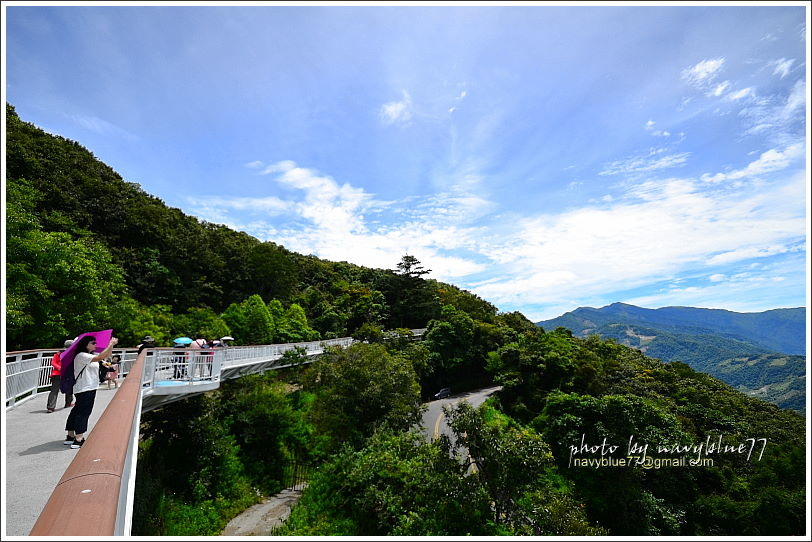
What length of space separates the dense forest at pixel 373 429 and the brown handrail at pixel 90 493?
8360mm

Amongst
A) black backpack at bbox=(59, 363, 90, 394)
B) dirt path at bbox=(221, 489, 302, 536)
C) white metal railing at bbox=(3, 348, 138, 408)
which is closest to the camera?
black backpack at bbox=(59, 363, 90, 394)

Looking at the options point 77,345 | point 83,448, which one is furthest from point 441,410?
point 83,448

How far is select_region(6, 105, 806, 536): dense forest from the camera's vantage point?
9188 millimetres

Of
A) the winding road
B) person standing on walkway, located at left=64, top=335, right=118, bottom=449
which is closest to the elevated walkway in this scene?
person standing on walkway, located at left=64, top=335, right=118, bottom=449

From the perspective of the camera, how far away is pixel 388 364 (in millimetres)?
13969

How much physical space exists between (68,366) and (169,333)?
14.6m

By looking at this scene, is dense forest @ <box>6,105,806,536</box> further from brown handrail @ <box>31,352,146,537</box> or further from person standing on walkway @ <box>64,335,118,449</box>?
brown handrail @ <box>31,352,146,537</box>

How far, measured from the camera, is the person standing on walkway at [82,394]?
4.25 m

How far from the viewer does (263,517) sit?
11.8 metres

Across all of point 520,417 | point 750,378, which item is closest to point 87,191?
point 520,417

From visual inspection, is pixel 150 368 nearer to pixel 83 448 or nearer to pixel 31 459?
pixel 31 459

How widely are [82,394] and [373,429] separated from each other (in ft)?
31.7

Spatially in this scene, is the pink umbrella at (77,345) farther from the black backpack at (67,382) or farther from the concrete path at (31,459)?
the concrete path at (31,459)

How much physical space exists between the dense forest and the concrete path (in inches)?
194
